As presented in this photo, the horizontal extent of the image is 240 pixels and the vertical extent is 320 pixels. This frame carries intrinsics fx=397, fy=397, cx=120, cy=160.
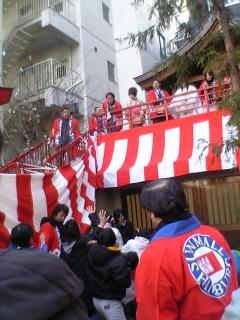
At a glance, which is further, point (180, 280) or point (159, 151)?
point (159, 151)

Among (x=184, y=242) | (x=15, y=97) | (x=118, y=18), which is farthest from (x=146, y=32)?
(x=118, y=18)

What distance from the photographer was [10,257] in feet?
3.36

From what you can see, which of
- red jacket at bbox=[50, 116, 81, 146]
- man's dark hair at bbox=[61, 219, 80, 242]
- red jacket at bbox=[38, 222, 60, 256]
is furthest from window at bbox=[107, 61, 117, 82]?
man's dark hair at bbox=[61, 219, 80, 242]

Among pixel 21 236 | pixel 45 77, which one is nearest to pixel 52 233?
pixel 21 236

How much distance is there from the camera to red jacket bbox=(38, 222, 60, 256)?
522 cm

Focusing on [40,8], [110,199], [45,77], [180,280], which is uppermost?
[40,8]

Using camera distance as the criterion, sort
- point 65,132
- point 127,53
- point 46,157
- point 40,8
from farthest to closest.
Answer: point 127,53 → point 40,8 → point 65,132 → point 46,157

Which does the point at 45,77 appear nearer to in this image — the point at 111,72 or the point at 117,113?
→ the point at 111,72

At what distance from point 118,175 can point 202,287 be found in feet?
22.8

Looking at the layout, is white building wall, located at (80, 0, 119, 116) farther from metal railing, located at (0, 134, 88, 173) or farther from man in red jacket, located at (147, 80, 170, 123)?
metal railing, located at (0, 134, 88, 173)

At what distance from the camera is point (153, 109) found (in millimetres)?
9430

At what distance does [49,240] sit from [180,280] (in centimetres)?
363

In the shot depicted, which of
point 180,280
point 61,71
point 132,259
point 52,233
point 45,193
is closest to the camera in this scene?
point 180,280

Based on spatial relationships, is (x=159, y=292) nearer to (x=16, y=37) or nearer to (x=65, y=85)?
(x=65, y=85)
